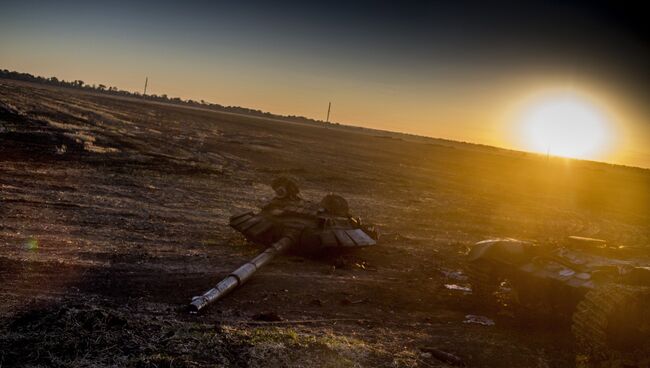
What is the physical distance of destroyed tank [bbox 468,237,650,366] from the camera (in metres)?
8.23

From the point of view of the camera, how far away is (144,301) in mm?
8930

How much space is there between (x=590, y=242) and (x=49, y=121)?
34.5 metres

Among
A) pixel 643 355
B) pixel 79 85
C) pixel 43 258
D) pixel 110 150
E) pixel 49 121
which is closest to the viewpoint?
pixel 643 355

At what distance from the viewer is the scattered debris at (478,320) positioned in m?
10.2

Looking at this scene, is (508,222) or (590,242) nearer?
(590,242)

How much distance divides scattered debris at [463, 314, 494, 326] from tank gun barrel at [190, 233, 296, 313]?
15.2ft

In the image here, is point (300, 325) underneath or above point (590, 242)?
underneath

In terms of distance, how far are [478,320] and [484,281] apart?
1.26 metres

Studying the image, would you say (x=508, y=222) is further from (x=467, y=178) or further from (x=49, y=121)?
(x=49, y=121)

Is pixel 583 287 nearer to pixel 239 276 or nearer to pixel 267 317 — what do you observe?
pixel 267 317

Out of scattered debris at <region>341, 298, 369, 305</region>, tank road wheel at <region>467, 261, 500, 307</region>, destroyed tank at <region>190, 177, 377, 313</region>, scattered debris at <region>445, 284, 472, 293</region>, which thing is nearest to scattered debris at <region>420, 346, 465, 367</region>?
scattered debris at <region>341, 298, 369, 305</region>

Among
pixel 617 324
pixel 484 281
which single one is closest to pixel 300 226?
pixel 484 281

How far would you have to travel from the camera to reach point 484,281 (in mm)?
11367

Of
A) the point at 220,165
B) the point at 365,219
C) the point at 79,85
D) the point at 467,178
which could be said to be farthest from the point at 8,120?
the point at 79,85
